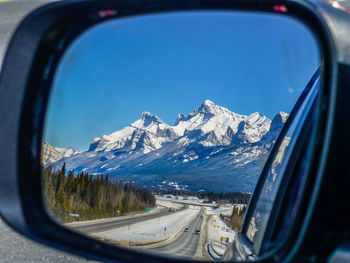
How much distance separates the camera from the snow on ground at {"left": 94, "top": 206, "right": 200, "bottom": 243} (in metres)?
1.68

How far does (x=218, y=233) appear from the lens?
1.91 meters

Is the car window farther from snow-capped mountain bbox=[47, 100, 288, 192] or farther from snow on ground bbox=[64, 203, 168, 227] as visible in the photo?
snow on ground bbox=[64, 203, 168, 227]

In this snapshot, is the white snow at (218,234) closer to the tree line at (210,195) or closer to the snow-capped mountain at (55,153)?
the tree line at (210,195)

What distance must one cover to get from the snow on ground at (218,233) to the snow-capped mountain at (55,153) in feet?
2.32

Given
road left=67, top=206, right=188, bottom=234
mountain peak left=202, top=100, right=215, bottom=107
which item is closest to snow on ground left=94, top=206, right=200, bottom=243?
road left=67, top=206, right=188, bottom=234

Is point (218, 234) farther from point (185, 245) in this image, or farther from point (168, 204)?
point (168, 204)

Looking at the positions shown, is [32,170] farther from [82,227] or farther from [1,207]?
[82,227]

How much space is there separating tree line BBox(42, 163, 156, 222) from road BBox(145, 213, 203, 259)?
0.19 metres

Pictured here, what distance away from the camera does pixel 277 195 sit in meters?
1.86

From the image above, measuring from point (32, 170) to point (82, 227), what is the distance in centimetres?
34

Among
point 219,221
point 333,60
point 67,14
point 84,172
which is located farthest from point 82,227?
point 333,60

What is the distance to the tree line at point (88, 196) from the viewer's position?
1656mm

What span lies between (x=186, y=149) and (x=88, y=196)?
0.53m

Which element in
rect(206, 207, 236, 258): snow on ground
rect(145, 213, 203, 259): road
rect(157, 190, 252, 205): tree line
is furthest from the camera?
rect(206, 207, 236, 258): snow on ground
